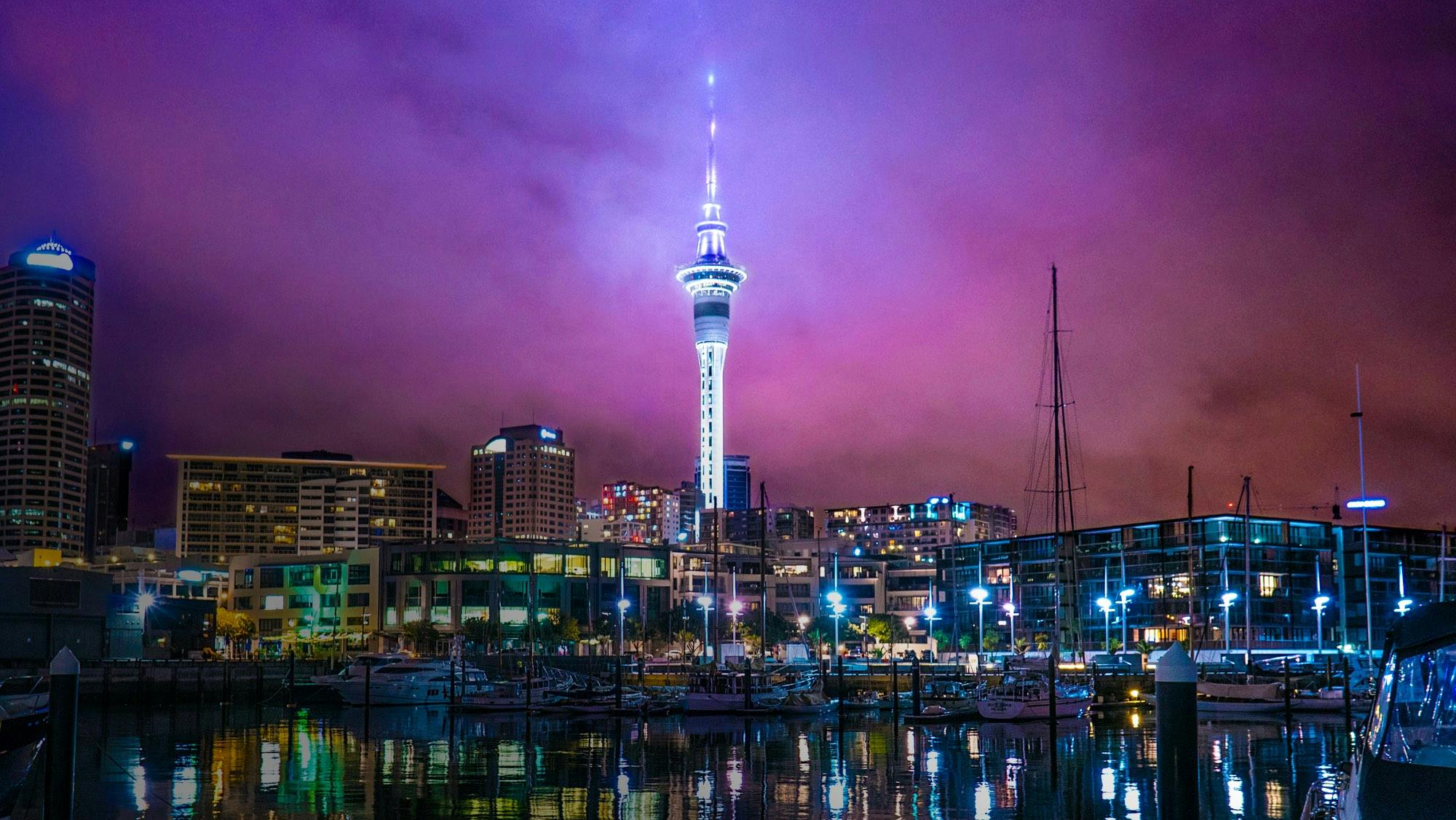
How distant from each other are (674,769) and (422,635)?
99584mm

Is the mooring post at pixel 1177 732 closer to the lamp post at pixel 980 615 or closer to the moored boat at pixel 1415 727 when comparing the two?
the moored boat at pixel 1415 727

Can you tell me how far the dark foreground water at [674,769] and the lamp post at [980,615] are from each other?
Result: 4257cm

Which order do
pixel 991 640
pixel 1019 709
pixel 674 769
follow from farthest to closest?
pixel 991 640
pixel 1019 709
pixel 674 769

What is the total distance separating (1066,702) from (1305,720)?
49.5 ft

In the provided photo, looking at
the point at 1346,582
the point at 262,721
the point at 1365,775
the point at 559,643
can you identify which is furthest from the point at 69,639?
the point at 1346,582

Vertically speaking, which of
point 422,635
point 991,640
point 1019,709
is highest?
point 422,635

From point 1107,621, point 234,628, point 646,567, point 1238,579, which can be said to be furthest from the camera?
point 646,567

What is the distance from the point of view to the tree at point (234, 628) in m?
162

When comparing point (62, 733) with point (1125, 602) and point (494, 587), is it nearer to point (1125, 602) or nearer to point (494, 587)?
point (1125, 602)

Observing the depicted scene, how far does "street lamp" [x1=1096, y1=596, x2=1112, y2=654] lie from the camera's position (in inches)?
5023

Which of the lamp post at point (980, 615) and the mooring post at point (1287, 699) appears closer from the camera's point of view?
the mooring post at point (1287, 699)

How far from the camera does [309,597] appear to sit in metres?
167

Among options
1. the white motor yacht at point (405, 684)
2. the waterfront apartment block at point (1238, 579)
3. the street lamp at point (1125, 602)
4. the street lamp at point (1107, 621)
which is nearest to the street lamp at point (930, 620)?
the waterfront apartment block at point (1238, 579)

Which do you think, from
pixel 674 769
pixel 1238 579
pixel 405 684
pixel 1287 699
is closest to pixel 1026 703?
pixel 1287 699
